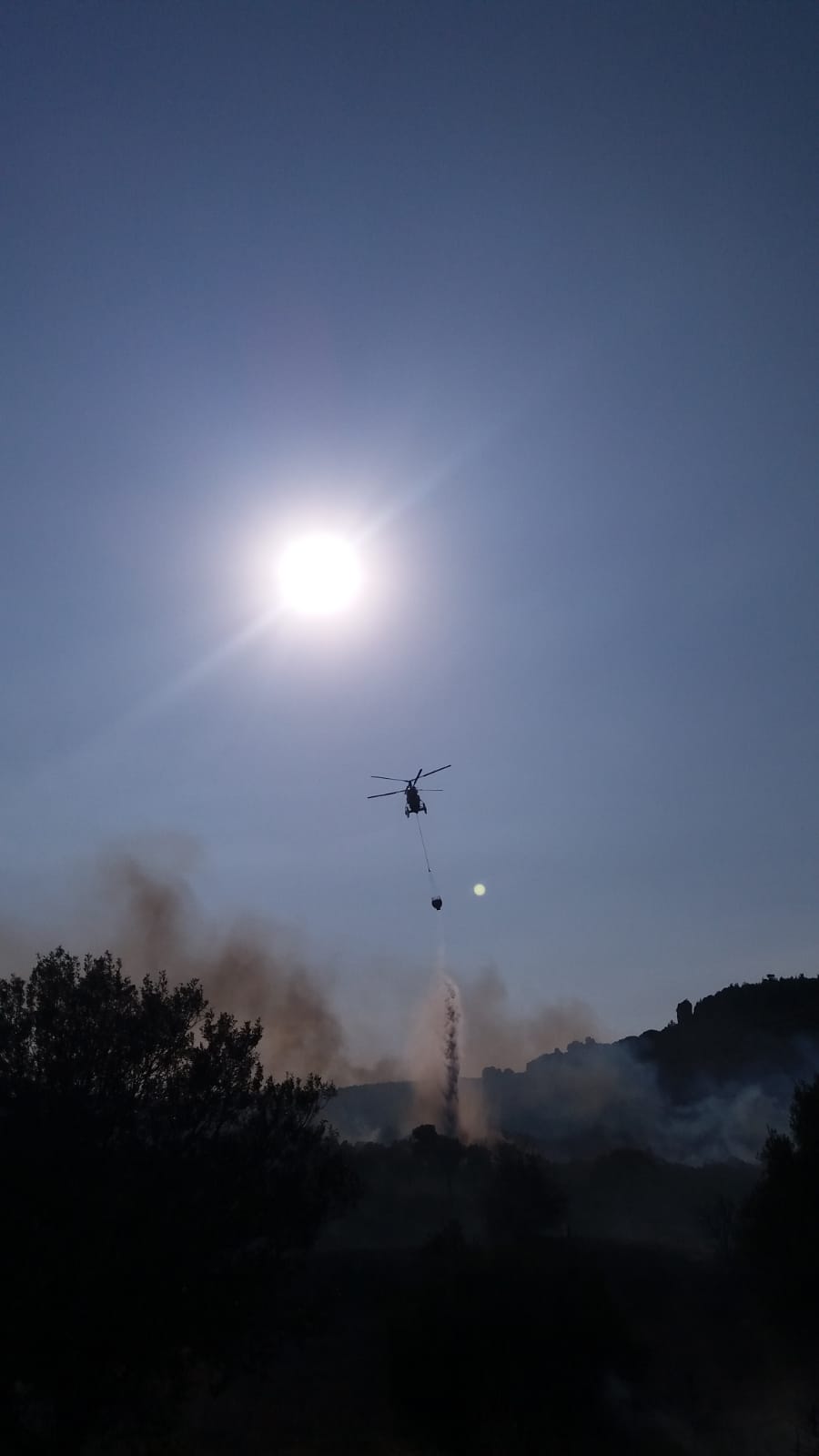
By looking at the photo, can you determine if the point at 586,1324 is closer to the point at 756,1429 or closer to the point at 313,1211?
the point at 756,1429

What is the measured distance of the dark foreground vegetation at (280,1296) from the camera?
25.5m

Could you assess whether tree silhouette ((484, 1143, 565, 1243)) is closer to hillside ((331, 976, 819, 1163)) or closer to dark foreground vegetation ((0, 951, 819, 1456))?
dark foreground vegetation ((0, 951, 819, 1456))

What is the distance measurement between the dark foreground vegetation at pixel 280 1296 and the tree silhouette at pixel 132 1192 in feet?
0.20

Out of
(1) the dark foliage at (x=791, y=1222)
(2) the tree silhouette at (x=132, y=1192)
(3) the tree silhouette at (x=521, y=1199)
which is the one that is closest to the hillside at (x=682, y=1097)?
(3) the tree silhouette at (x=521, y=1199)

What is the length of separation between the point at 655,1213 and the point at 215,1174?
93265mm

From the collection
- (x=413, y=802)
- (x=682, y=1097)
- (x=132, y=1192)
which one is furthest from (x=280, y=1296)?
(x=682, y=1097)

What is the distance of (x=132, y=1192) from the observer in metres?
26.2

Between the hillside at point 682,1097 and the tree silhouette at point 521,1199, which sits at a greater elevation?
the hillside at point 682,1097

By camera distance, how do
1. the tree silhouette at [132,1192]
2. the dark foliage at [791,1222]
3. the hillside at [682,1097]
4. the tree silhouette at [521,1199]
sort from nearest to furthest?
the tree silhouette at [132,1192] → the dark foliage at [791,1222] → the tree silhouette at [521,1199] → the hillside at [682,1097]

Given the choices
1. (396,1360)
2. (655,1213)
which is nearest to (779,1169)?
(396,1360)

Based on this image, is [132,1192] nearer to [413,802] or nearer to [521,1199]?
[413,802]

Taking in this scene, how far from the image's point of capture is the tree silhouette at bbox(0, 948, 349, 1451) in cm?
2478

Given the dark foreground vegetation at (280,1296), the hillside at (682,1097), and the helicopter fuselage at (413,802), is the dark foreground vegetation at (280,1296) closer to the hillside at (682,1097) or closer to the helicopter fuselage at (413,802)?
the helicopter fuselage at (413,802)

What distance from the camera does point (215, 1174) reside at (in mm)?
28688
